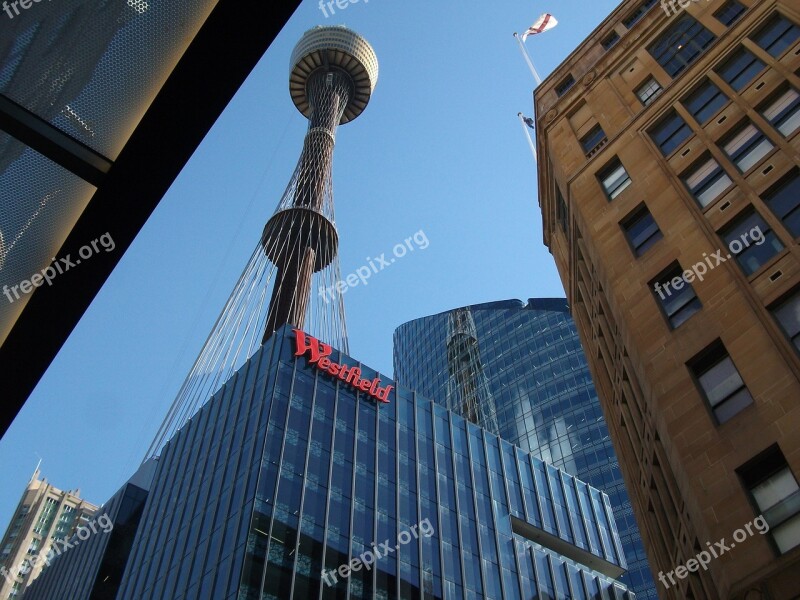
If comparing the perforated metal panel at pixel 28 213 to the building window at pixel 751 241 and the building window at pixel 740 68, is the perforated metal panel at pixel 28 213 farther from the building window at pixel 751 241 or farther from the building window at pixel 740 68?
the building window at pixel 740 68

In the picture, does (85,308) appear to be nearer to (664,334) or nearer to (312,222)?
(664,334)

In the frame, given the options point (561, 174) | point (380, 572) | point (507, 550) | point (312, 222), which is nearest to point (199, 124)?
point (561, 174)

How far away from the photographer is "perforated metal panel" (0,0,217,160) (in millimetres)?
5156

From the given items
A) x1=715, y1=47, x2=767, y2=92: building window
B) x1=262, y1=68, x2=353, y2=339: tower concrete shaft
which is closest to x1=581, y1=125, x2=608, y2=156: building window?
x1=715, y1=47, x2=767, y2=92: building window

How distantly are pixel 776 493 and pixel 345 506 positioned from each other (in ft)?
118

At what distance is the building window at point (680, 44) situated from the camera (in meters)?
30.1

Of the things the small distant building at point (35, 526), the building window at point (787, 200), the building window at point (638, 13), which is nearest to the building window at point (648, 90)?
the building window at point (638, 13)

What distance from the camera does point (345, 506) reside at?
1916 inches

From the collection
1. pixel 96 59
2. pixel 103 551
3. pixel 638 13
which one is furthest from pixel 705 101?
pixel 103 551

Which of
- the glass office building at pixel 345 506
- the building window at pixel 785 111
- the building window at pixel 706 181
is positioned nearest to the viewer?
the building window at pixel 785 111

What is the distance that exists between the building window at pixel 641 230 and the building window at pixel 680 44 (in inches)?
307

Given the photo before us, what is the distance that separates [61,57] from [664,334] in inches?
755

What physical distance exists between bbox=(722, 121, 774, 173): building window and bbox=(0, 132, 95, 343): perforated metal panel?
21.9 meters

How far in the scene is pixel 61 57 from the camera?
5.36 m
